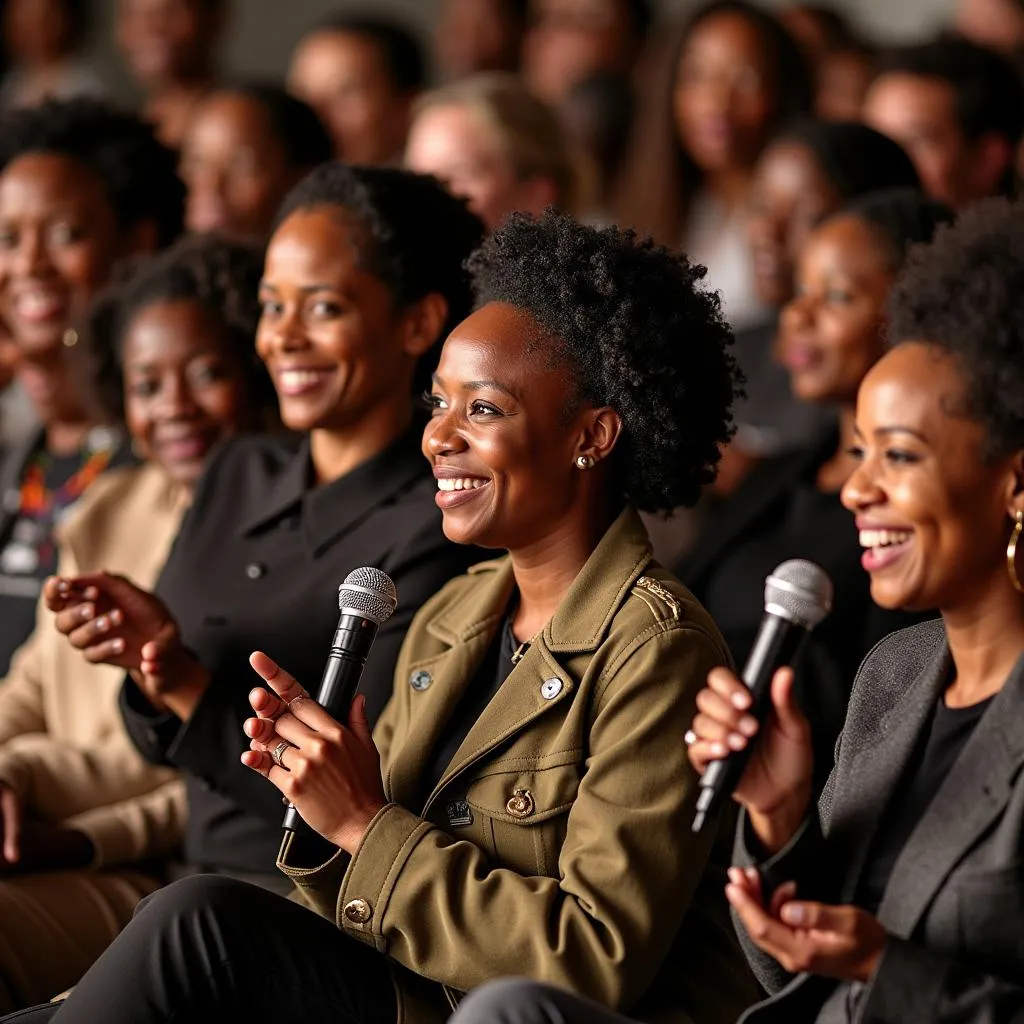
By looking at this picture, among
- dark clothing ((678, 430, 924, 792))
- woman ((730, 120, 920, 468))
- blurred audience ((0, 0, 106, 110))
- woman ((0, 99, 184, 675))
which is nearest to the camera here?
dark clothing ((678, 430, 924, 792))

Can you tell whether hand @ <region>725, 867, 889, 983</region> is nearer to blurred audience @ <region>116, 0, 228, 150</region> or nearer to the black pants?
the black pants

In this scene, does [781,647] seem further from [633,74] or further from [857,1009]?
[633,74]

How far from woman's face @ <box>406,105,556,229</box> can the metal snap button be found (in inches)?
80.7

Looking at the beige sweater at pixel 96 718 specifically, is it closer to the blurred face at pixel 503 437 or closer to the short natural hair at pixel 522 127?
the blurred face at pixel 503 437

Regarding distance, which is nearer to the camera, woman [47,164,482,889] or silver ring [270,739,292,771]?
silver ring [270,739,292,771]

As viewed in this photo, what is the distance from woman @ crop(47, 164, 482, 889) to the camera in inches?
107

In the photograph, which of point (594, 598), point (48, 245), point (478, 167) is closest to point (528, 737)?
point (594, 598)

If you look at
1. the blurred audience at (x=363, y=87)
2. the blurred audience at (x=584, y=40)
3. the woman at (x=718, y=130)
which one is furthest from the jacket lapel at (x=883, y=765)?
the blurred audience at (x=584, y=40)

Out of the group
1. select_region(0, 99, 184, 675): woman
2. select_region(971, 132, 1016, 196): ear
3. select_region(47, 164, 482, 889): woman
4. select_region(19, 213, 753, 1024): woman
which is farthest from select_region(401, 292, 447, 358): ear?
select_region(971, 132, 1016, 196): ear

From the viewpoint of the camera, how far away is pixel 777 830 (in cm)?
191

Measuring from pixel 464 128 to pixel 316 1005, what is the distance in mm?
2515

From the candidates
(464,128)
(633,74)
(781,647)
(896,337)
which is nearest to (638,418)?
(896,337)

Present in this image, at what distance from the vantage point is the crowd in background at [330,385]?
2471mm

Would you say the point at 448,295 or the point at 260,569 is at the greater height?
the point at 448,295
